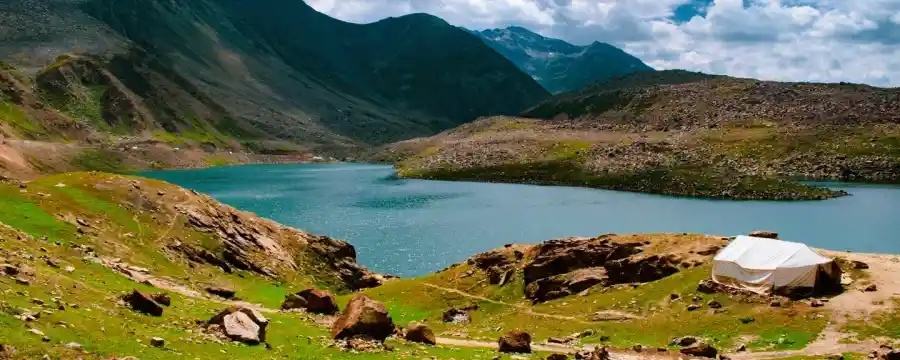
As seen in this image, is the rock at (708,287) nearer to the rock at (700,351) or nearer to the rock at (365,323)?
the rock at (700,351)

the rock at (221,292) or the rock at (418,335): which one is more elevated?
the rock at (418,335)

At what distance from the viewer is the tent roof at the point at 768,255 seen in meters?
44.9

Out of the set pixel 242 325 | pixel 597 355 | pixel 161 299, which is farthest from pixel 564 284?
pixel 161 299

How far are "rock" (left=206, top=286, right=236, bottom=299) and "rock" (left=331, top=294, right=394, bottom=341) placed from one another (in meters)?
21.3

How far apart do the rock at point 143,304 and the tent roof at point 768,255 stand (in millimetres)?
35946

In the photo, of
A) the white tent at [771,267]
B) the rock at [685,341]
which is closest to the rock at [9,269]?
the rock at [685,341]

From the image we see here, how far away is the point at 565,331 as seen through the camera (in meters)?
43.6

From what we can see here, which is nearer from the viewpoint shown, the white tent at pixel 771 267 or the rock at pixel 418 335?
the rock at pixel 418 335

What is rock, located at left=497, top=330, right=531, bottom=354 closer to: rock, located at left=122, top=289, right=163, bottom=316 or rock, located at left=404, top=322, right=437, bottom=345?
rock, located at left=404, top=322, right=437, bottom=345

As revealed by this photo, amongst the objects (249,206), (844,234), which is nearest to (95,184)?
(249,206)

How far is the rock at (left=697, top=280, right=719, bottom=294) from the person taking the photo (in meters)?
46.4

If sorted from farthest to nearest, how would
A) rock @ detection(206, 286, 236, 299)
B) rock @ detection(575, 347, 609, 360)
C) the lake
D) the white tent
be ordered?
the lake → rock @ detection(206, 286, 236, 299) → the white tent → rock @ detection(575, 347, 609, 360)

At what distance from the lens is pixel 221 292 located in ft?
172

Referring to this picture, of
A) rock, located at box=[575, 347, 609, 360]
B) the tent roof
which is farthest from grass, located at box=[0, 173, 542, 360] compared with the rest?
the tent roof
